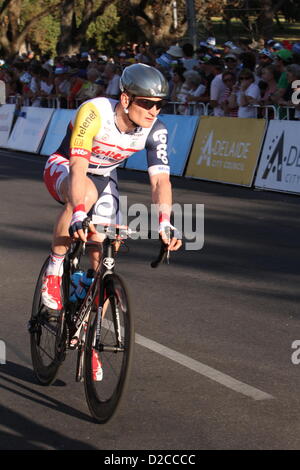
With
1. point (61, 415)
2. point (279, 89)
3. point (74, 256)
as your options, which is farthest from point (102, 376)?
point (279, 89)

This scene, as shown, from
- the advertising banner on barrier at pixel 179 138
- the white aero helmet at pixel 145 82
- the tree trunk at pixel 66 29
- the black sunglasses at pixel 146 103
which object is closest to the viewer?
the white aero helmet at pixel 145 82

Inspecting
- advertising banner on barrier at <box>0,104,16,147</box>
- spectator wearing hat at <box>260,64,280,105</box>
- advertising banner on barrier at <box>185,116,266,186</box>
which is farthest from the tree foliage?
spectator wearing hat at <box>260,64,280,105</box>

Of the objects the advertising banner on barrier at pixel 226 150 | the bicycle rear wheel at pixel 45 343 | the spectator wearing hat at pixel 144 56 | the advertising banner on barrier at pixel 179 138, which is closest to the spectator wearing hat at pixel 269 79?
the advertising banner on barrier at pixel 226 150

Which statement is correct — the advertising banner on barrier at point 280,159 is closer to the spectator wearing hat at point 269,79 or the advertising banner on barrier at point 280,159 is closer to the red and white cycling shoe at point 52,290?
the spectator wearing hat at point 269,79

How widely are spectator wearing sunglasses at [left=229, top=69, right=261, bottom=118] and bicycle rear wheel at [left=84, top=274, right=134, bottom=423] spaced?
40.8ft

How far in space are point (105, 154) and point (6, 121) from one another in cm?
2226

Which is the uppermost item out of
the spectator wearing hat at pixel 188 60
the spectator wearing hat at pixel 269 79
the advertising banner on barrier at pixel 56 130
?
the spectator wearing hat at pixel 188 60

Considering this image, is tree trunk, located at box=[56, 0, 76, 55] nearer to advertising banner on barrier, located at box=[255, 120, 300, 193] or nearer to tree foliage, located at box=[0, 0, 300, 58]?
tree foliage, located at box=[0, 0, 300, 58]

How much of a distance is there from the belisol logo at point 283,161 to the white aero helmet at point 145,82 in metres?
10.4

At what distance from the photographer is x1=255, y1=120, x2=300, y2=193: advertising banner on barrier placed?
15.8 metres

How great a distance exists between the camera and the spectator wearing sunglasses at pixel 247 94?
17.2 metres

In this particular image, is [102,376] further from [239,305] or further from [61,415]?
[239,305]

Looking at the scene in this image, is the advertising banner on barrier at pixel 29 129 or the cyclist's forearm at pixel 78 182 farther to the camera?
the advertising banner on barrier at pixel 29 129

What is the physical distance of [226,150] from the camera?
17.7 metres
